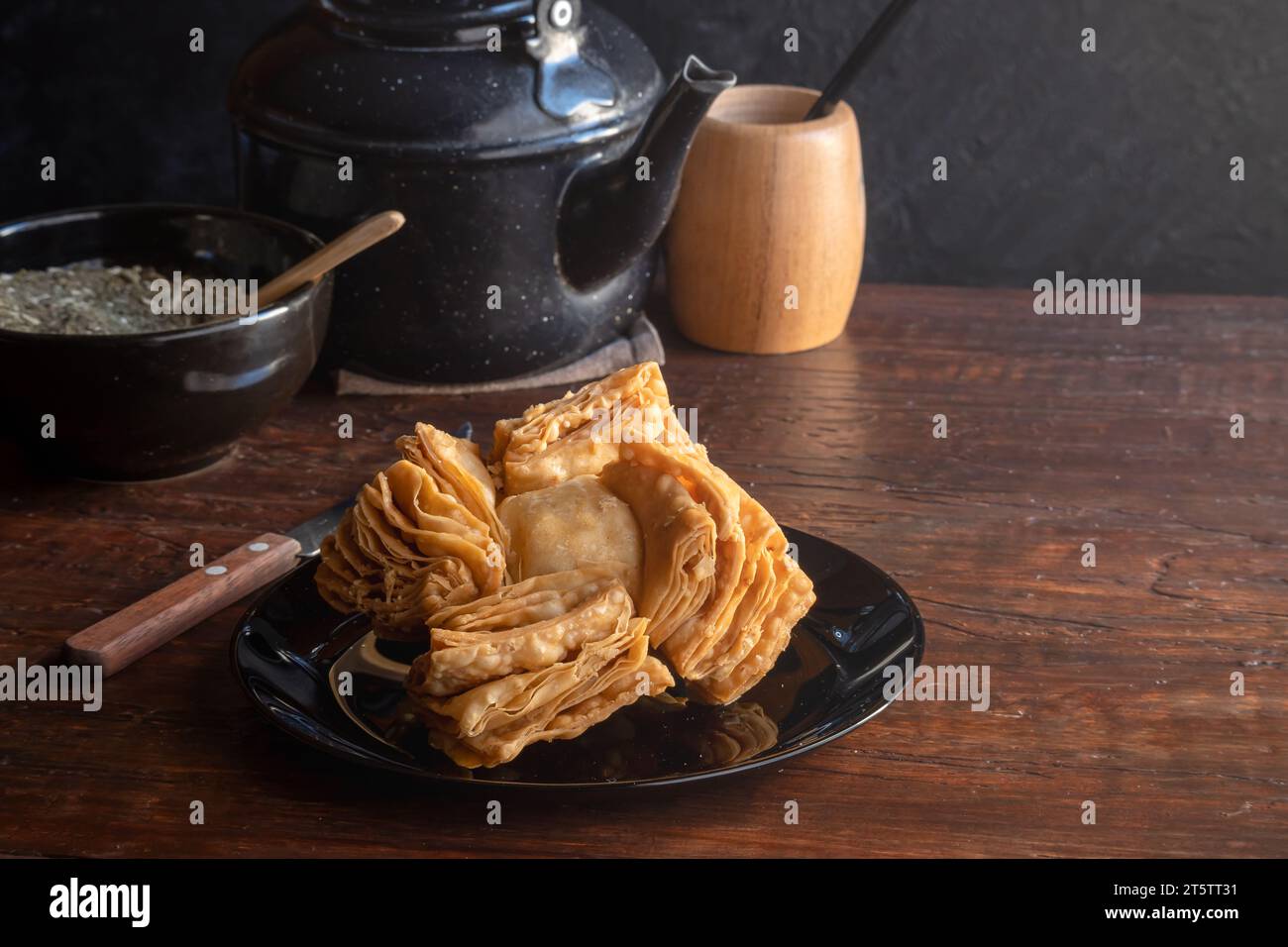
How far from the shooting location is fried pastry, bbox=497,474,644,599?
2.33ft

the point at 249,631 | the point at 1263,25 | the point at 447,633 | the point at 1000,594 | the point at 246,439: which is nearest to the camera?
the point at 447,633

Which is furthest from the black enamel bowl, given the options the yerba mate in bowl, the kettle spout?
the kettle spout

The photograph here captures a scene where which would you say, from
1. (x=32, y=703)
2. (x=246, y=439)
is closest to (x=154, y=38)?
(x=246, y=439)

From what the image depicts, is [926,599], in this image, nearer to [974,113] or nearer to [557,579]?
[557,579]

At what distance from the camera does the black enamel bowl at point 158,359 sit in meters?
0.91

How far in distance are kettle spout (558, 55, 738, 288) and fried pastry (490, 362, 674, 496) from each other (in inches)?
12.2

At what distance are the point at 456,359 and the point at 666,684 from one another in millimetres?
512

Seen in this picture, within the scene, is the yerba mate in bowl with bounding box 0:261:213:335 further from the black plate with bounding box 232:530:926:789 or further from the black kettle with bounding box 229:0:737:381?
the black plate with bounding box 232:530:926:789

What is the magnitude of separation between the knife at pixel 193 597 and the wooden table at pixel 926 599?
0.01 metres

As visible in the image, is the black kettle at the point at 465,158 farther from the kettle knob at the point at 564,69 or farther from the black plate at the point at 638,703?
the black plate at the point at 638,703

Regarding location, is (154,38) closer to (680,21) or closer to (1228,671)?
(680,21)

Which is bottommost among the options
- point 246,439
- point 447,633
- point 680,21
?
point 246,439

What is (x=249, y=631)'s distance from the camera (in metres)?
0.75

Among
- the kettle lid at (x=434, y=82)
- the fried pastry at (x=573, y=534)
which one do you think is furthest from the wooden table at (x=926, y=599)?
the kettle lid at (x=434, y=82)
